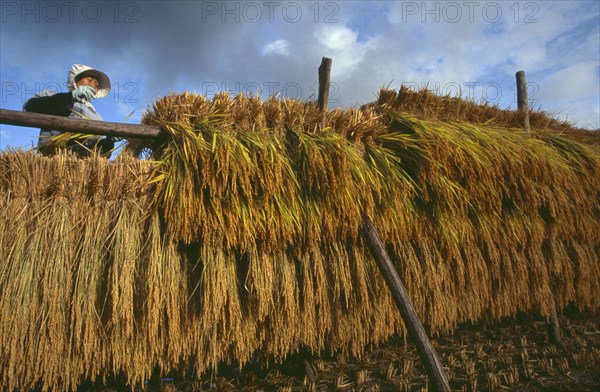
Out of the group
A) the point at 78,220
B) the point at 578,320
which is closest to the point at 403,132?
the point at 78,220

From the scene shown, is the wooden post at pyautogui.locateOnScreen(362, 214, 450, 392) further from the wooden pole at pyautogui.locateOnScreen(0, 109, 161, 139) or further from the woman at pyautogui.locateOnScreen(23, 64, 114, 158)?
the woman at pyautogui.locateOnScreen(23, 64, 114, 158)

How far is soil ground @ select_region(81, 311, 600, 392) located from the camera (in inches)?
115

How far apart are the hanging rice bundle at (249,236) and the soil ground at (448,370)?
25 cm

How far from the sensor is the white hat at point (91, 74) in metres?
3.41

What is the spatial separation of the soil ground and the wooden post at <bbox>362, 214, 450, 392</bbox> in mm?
264

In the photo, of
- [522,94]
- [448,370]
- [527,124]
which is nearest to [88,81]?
[448,370]

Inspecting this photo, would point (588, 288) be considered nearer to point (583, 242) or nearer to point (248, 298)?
point (583, 242)

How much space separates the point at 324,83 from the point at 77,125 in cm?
180

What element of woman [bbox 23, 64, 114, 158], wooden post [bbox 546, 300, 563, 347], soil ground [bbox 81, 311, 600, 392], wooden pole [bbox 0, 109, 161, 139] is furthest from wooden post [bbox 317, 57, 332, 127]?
wooden post [bbox 546, 300, 563, 347]

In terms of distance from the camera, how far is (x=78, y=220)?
2.47 m

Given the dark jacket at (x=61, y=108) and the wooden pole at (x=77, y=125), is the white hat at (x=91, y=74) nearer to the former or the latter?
the dark jacket at (x=61, y=108)

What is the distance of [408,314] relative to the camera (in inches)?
107

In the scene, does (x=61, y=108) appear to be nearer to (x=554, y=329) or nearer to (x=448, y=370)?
(x=448, y=370)

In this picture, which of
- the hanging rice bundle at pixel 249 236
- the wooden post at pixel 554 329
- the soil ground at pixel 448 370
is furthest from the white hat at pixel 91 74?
the wooden post at pixel 554 329
